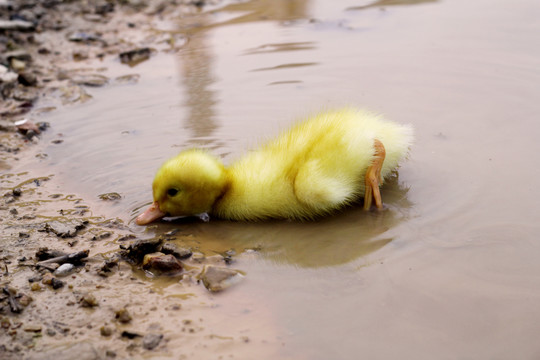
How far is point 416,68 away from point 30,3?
217 inches

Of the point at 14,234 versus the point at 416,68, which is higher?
the point at 416,68

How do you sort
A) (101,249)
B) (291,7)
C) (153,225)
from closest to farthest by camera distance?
(101,249) → (153,225) → (291,7)

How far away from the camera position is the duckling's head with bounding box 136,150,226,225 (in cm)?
357

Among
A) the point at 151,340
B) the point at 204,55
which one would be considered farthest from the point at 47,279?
the point at 204,55

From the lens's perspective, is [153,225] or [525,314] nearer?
[525,314]

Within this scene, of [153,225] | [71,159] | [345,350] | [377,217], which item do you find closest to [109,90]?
[71,159]

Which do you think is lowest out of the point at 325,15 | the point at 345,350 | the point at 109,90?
the point at 345,350

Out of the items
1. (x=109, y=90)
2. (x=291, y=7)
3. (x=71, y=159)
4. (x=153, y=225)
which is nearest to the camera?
(x=153, y=225)

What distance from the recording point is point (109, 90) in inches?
236

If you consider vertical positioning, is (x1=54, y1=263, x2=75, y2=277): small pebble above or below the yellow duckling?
below

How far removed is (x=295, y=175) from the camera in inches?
139

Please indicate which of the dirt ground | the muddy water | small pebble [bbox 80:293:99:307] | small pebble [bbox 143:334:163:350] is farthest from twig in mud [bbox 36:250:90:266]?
small pebble [bbox 143:334:163:350]

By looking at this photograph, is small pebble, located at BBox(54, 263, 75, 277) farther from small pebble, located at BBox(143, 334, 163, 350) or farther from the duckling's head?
small pebble, located at BBox(143, 334, 163, 350)

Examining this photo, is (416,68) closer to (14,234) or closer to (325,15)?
(325,15)
